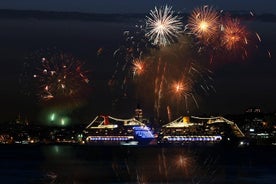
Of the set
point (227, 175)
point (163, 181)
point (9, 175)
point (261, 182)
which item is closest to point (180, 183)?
point (163, 181)

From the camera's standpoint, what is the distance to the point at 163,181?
70438mm

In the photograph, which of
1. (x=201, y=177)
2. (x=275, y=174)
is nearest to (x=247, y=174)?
(x=275, y=174)

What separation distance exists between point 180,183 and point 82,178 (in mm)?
12176

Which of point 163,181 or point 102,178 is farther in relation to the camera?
point 102,178

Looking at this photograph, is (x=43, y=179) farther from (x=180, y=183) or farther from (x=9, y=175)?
(x=180, y=183)

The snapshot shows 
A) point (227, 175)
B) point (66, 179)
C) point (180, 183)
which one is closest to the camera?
point (180, 183)

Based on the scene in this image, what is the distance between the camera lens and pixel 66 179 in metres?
73.4

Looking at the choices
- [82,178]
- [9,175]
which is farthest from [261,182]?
[9,175]

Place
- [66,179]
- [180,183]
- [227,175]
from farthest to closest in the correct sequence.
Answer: [227,175] → [66,179] → [180,183]

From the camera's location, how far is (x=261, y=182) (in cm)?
7112

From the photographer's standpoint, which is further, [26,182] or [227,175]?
[227,175]

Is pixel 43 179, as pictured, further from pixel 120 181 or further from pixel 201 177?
pixel 201 177

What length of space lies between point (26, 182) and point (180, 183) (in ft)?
49.0

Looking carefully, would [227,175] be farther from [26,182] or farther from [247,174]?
[26,182]
